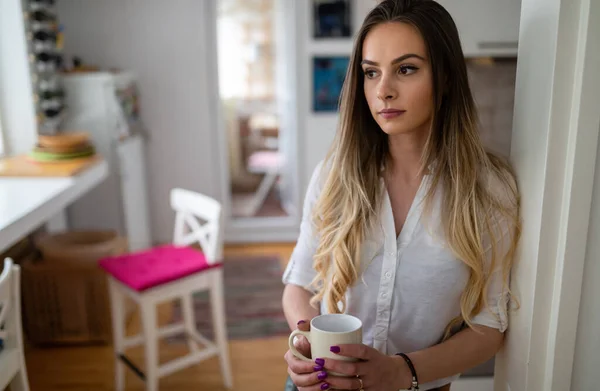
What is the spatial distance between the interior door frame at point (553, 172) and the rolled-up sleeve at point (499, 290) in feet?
0.14

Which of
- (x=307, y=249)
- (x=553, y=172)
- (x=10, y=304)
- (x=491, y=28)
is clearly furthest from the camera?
(x=491, y=28)

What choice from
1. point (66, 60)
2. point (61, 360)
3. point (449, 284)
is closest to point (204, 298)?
point (61, 360)

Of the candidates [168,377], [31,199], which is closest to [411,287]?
[31,199]

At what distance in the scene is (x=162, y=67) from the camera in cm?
384

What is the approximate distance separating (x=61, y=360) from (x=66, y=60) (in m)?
2.24

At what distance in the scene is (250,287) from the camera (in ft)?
10.7

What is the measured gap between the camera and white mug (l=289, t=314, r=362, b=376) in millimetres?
825

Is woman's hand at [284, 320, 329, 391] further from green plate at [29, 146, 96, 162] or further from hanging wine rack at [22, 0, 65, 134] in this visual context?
hanging wine rack at [22, 0, 65, 134]

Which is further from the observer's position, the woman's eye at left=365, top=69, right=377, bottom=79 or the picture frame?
the picture frame

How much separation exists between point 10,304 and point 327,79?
9.50 ft

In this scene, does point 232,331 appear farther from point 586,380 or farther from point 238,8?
Result: point 238,8

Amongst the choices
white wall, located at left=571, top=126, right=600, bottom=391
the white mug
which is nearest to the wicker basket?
the white mug

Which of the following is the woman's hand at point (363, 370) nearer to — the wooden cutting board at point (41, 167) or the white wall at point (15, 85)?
the wooden cutting board at point (41, 167)

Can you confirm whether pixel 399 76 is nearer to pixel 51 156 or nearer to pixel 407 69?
pixel 407 69
